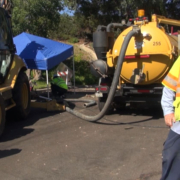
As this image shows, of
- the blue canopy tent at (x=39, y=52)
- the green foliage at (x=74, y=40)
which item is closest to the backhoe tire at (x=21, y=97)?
the blue canopy tent at (x=39, y=52)

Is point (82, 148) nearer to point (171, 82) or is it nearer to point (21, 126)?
point (21, 126)

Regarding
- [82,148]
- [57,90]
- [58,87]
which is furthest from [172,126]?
[57,90]

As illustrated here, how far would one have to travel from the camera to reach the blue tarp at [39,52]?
11.0 metres

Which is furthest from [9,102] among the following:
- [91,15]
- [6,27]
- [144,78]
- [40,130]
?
[91,15]

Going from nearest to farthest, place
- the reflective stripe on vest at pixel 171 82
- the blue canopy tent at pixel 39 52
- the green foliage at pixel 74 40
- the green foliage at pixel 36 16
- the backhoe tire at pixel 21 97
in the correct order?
the reflective stripe on vest at pixel 171 82 < the backhoe tire at pixel 21 97 < the blue canopy tent at pixel 39 52 < the green foliage at pixel 36 16 < the green foliage at pixel 74 40

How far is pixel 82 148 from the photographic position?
6.13 m

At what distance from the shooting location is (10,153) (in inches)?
234

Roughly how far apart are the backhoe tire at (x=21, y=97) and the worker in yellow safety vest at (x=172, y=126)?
5.37 metres

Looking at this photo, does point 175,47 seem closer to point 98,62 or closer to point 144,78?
point 144,78

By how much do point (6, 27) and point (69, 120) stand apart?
274 centimetres

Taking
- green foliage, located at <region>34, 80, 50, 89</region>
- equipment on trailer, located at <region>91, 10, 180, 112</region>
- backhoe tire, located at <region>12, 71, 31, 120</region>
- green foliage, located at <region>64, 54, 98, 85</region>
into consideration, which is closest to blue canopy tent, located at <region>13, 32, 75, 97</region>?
backhoe tire, located at <region>12, 71, 31, 120</region>

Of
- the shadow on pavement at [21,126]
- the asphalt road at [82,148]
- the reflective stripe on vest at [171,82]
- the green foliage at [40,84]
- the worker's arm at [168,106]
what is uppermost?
the reflective stripe on vest at [171,82]

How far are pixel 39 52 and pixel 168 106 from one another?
8.19 metres

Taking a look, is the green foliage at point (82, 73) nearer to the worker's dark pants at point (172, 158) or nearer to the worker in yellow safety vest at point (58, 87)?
the worker in yellow safety vest at point (58, 87)
